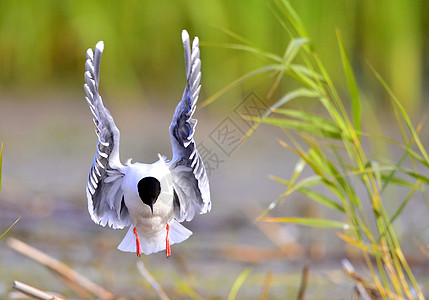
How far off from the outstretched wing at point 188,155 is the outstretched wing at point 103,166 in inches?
2.4

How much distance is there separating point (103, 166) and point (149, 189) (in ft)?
0.21

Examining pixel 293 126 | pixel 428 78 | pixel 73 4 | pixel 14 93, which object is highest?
pixel 73 4

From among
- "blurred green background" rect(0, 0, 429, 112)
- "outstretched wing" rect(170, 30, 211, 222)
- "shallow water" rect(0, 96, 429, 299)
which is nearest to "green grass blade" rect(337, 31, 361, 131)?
"shallow water" rect(0, 96, 429, 299)

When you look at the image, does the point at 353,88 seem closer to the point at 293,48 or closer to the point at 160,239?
the point at 293,48

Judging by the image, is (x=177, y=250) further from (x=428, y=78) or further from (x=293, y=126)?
(x=428, y=78)

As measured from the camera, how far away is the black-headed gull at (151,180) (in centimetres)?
75

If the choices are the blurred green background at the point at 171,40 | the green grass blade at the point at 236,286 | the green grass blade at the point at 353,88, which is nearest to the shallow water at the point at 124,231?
the green grass blade at the point at 236,286

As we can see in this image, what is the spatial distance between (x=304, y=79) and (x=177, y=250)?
1.03 meters

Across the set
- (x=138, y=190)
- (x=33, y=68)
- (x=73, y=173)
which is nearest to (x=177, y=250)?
(x=73, y=173)

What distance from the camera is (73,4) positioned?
11.1 feet

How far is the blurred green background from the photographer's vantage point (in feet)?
10.7

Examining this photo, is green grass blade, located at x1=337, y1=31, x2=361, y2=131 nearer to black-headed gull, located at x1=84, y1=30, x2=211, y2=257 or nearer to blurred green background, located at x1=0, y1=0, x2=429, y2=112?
black-headed gull, located at x1=84, y1=30, x2=211, y2=257

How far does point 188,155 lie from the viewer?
0.79 meters

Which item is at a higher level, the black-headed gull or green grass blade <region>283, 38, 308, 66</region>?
green grass blade <region>283, 38, 308, 66</region>
